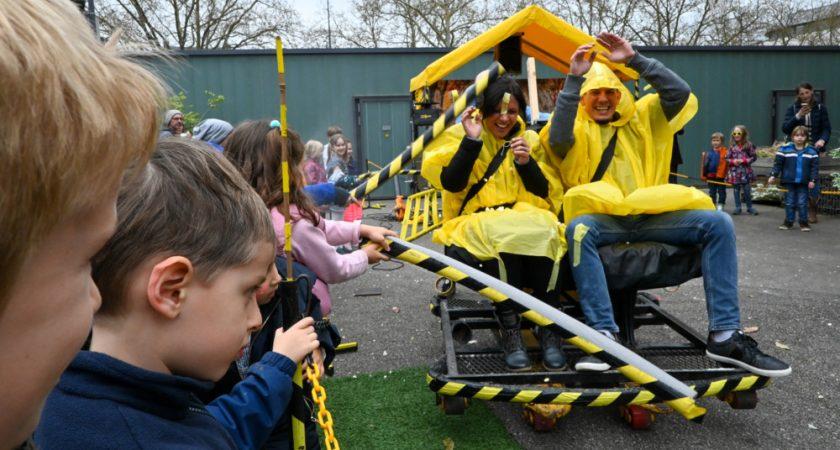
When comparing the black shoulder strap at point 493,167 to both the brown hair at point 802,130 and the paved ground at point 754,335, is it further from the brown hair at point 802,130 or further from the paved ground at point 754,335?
the brown hair at point 802,130

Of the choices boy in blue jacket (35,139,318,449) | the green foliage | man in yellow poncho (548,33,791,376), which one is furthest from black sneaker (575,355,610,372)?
the green foliage

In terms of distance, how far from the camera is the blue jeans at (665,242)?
3.28 m

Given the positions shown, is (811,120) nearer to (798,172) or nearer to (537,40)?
(798,172)

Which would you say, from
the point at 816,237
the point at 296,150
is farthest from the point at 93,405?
the point at 816,237

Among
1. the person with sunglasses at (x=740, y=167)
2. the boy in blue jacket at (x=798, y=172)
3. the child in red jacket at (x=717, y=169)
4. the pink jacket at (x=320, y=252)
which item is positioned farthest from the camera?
the child in red jacket at (x=717, y=169)

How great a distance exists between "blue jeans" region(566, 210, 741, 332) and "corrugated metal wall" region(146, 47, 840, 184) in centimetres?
1157

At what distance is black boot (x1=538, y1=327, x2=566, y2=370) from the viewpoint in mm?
3309

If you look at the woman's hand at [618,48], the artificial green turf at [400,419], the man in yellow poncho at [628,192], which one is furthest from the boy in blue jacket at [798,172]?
the artificial green turf at [400,419]

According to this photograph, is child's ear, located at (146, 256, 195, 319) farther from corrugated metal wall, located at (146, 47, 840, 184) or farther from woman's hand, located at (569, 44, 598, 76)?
corrugated metal wall, located at (146, 47, 840, 184)

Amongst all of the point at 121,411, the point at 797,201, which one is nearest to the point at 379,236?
the point at 121,411

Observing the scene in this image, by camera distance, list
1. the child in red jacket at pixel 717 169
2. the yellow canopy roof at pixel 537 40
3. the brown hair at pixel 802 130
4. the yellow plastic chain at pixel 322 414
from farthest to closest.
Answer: the child in red jacket at pixel 717 169, the brown hair at pixel 802 130, the yellow canopy roof at pixel 537 40, the yellow plastic chain at pixel 322 414

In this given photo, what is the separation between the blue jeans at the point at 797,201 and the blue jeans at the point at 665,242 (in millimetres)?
7370

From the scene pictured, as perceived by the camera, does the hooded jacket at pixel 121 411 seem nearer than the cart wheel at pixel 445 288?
Yes

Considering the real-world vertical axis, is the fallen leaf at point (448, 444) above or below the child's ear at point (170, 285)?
below
